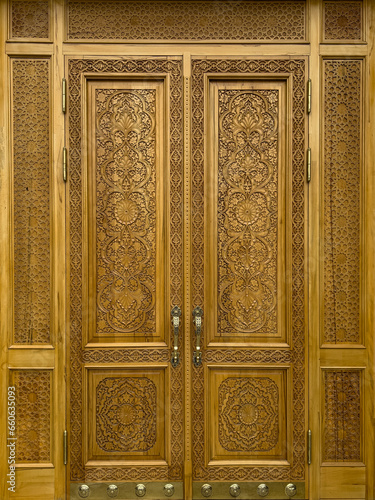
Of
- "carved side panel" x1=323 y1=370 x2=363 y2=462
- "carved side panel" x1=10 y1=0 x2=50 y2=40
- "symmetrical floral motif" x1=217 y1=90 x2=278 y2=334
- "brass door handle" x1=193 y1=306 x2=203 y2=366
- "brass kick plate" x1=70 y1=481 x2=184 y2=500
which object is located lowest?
"brass kick plate" x1=70 y1=481 x2=184 y2=500

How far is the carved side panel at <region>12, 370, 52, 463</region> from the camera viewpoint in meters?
2.30

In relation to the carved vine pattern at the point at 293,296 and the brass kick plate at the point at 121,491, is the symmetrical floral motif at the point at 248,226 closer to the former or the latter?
the carved vine pattern at the point at 293,296

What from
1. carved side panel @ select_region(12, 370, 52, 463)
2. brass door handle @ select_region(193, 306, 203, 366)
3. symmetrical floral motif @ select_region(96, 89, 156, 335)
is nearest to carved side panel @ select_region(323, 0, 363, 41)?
symmetrical floral motif @ select_region(96, 89, 156, 335)

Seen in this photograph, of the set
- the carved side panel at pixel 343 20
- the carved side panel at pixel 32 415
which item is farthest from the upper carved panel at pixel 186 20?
the carved side panel at pixel 32 415

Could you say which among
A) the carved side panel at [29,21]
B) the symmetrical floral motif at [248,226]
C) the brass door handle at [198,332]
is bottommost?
the brass door handle at [198,332]

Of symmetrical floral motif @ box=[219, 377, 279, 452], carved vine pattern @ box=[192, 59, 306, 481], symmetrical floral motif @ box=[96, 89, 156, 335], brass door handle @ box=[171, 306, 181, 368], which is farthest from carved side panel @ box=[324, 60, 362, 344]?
symmetrical floral motif @ box=[96, 89, 156, 335]

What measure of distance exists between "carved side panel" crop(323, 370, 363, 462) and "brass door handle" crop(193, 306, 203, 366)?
65 cm

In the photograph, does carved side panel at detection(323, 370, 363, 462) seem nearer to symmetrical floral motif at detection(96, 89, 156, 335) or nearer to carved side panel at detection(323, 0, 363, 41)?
symmetrical floral motif at detection(96, 89, 156, 335)

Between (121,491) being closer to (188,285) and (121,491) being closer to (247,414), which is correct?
(247,414)

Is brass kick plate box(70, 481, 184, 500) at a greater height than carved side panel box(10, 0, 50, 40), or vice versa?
carved side panel box(10, 0, 50, 40)

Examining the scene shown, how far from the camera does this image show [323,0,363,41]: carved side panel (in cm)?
230

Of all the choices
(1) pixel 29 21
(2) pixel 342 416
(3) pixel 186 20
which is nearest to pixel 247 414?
(2) pixel 342 416

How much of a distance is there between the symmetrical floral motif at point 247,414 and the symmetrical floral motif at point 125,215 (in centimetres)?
58

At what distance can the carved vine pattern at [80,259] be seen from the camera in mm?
2293
